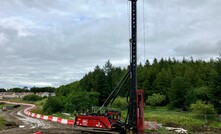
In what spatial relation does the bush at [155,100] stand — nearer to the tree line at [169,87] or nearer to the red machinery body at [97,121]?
the tree line at [169,87]

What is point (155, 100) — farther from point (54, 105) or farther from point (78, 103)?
point (54, 105)

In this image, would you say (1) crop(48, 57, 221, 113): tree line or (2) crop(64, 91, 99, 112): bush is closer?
(1) crop(48, 57, 221, 113): tree line

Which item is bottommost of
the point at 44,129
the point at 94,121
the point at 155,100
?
the point at 44,129

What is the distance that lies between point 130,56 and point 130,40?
106 cm

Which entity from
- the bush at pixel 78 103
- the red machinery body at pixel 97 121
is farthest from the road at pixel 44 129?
the bush at pixel 78 103

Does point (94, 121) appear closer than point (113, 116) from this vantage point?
Yes

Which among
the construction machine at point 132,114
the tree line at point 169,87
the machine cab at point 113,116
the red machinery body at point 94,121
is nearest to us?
the construction machine at point 132,114

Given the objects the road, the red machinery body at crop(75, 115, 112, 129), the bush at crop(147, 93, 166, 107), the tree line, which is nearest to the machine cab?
the red machinery body at crop(75, 115, 112, 129)

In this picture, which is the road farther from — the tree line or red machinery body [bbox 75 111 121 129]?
the tree line

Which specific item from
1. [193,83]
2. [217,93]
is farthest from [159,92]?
[217,93]

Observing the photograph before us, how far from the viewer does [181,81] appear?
62.7 meters

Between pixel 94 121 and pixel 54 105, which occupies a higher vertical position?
pixel 54 105

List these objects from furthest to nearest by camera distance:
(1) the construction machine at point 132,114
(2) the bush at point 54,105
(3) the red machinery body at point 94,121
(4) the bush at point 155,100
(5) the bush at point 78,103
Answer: (4) the bush at point 155,100
(2) the bush at point 54,105
(5) the bush at point 78,103
(3) the red machinery body at point 94,121
(1) the construction machine at point 132,114

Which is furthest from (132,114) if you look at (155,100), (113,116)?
(155,100)
